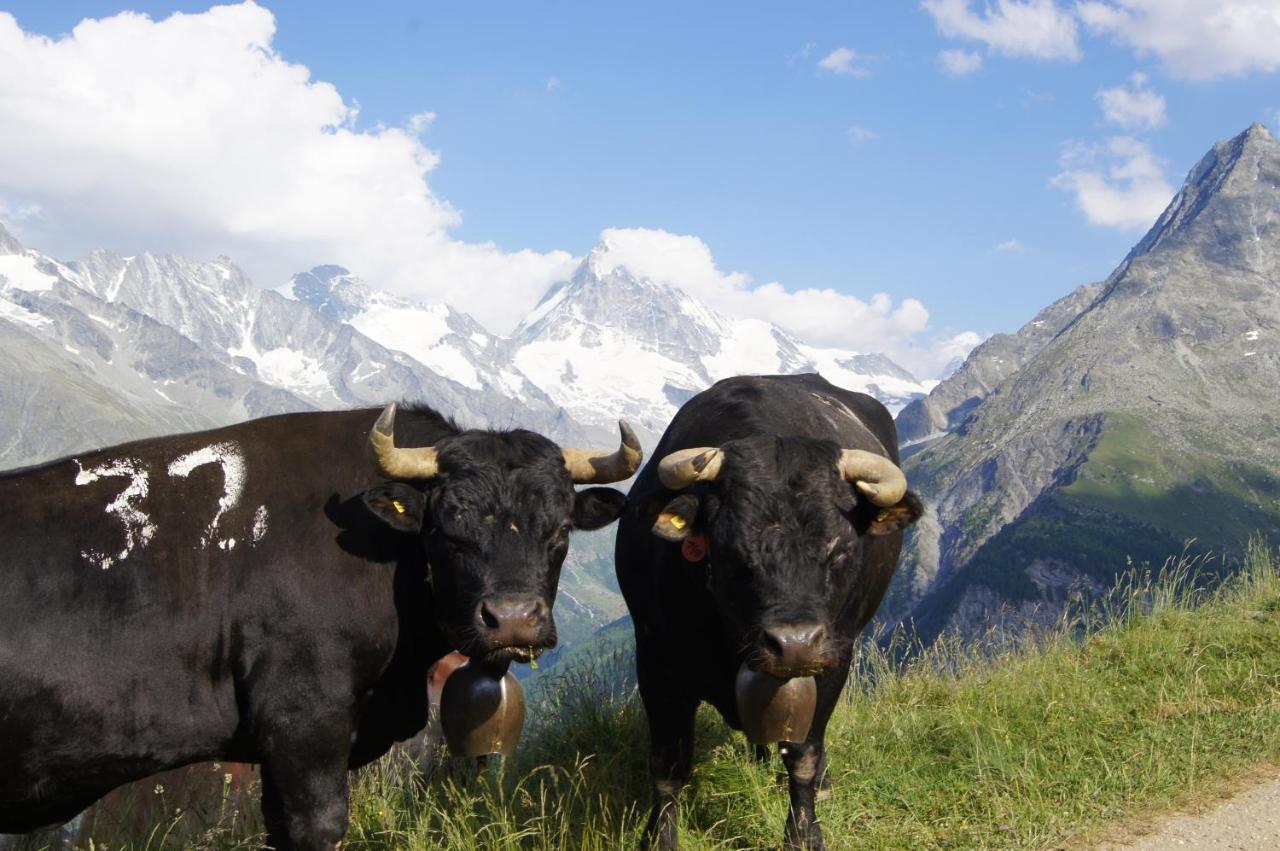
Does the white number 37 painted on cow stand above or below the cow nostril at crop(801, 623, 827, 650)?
above

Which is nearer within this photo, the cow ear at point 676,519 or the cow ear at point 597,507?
the cow ear at point 676,519

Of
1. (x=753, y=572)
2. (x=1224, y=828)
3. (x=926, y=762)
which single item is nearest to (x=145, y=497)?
(x=753, y=572)

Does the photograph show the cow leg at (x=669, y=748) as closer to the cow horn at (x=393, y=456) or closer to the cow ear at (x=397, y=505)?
the cow ear at (x=397, y=505)

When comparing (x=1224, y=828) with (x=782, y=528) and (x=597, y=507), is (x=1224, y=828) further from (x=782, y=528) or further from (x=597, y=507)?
(x=597, y=507)

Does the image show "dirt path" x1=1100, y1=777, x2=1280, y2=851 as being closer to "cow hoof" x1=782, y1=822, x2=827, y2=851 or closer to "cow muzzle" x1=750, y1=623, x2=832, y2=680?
"cow hoof" x1=782, y1=822, x2=827, y2=851

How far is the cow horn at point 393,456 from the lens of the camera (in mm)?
7012

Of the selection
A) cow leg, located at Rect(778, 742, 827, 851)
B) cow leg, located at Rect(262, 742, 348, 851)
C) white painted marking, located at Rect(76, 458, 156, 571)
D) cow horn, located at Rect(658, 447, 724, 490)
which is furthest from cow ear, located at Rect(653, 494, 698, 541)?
white painted marking, located at Rect(76, 458, 156, 571)

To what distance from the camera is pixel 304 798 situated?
266 inches

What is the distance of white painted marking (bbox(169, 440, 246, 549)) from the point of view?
7085 mm

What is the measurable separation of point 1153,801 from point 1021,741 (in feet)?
4.22

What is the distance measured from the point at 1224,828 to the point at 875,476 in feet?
10.9

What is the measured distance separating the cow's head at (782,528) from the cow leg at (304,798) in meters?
2.60

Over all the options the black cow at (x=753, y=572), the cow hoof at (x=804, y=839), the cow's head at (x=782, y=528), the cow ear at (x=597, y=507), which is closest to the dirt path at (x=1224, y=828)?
the cow hoof at (x=804, y=839)

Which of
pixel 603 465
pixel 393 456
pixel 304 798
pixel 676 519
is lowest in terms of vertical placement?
pixel 304 798
